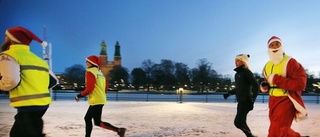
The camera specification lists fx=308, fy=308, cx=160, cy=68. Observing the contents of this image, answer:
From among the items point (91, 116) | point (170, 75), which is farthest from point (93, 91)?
point (170, 75)

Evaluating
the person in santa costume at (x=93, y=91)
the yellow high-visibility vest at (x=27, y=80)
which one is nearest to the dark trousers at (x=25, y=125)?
the yellow high-visibility vest at (x=27, y=80)

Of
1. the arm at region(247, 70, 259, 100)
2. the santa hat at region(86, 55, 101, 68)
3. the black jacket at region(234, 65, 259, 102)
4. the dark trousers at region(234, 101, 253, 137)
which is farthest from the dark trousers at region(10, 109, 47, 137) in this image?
the arm at region(247, 70, 259, 100)

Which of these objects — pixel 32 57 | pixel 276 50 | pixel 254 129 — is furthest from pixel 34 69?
pixel 254 129

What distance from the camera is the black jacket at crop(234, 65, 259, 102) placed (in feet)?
17.9

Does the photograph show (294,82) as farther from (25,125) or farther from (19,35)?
(19,35)

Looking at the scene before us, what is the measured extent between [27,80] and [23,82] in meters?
0.04

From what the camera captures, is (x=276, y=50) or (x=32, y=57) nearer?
(x=32, y=57)

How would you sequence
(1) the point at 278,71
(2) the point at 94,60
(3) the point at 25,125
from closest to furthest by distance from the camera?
1. (3) the point at 25,125
2. (1) the point at 278,71
3. (2) the point at 94,60

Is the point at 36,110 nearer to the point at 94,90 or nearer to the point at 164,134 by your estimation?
the point at 94,90

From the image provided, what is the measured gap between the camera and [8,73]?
9.29ft

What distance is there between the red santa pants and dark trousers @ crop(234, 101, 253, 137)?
1755 millimetres

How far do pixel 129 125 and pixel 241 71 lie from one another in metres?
3.41

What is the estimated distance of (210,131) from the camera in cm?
685

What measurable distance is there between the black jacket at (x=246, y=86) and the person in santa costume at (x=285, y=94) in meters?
1.68
